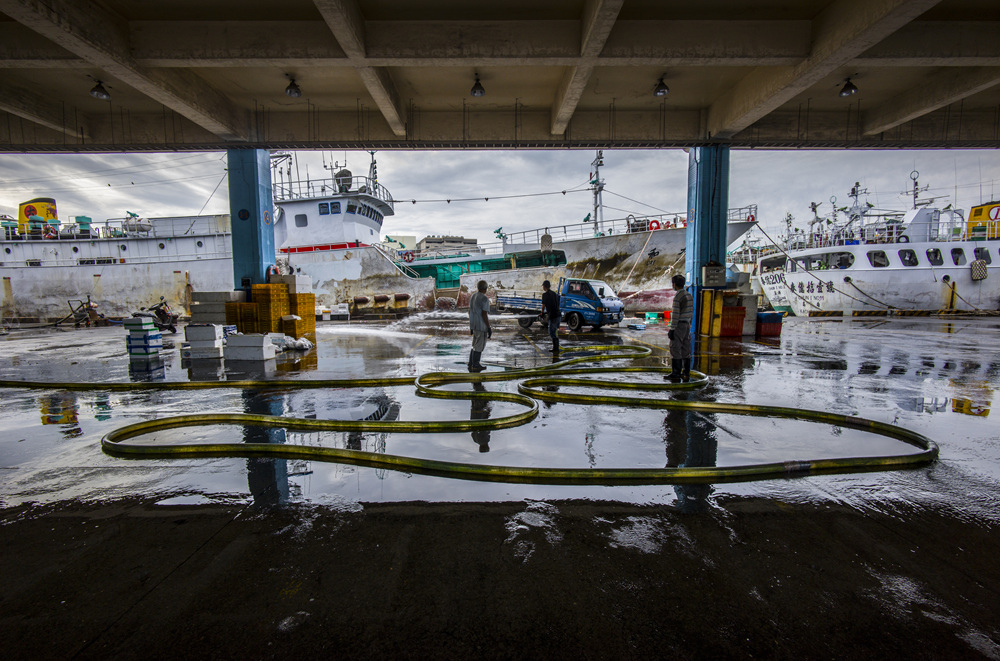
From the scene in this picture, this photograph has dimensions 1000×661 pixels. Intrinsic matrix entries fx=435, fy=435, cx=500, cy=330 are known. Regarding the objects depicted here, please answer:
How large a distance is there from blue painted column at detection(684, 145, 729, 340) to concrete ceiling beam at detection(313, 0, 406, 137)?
352 inches

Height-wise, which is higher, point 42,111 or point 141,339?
point 42,111

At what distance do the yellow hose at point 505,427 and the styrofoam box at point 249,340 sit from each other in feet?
9.08

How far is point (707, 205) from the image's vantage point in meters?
13.2

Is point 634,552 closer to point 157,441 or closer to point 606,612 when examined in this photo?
point 606,612

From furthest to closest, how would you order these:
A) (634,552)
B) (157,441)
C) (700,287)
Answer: (700,287)
(157,441)
(634,552)

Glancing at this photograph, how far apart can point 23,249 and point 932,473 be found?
133 feet

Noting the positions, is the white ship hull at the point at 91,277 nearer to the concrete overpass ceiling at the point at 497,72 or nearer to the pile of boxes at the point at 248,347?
the concrete overpass ceiling at the point at 497,72

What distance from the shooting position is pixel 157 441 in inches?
174

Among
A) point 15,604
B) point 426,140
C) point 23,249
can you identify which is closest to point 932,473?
point 15,604

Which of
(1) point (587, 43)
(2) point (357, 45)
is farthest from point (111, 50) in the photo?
(1) point (587, 43)

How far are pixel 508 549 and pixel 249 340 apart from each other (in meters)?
9.32

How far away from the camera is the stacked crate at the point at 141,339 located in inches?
389

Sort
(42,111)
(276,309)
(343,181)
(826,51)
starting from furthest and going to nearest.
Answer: (343,181)
(276,309)
(42,111)
(826,51)

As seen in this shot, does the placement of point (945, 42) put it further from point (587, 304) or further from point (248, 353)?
point (248, 353)
